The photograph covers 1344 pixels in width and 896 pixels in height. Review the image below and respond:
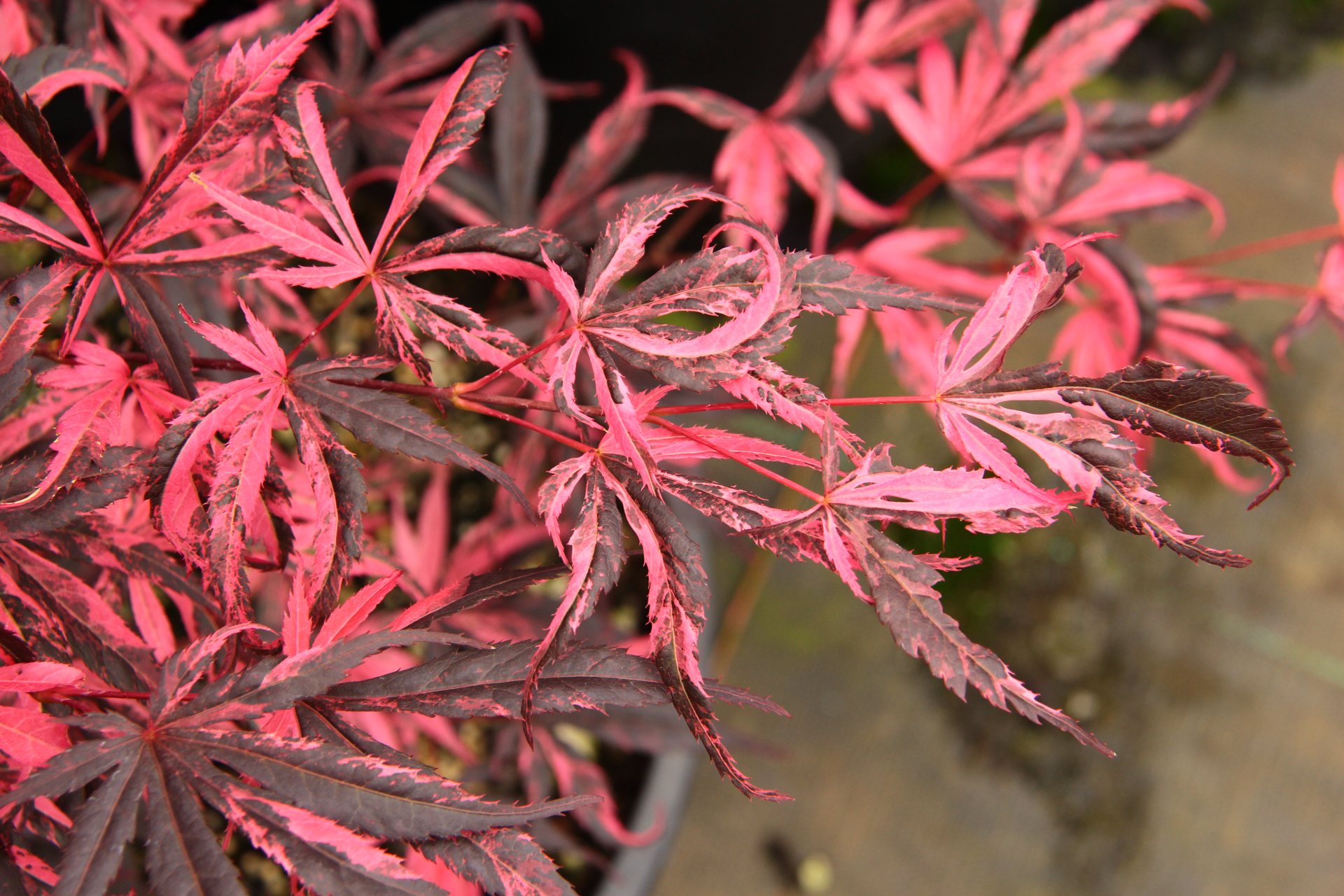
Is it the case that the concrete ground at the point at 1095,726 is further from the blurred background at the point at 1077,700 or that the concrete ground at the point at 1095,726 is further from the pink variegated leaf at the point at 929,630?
the pink variegated leaf at the point at 929,630

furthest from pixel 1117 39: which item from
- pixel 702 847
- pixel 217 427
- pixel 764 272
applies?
pixel 702 847

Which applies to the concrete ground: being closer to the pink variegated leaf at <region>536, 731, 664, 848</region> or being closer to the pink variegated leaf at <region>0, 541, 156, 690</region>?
the pink variegated leaf at <region>536, 731, 664, 848</region>

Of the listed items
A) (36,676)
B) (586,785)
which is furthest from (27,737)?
(586,785)

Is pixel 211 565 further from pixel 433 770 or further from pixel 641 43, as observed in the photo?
pixel 641 43

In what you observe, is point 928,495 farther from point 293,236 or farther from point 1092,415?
point 293,236

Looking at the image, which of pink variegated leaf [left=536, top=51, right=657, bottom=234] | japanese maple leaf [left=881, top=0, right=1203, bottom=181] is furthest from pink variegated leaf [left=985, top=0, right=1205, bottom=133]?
pink variegated leaf [left=536, top=51, right=657, bottom=234]

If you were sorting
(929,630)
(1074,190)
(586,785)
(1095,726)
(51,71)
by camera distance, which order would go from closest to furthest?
(929,630)
(51,71)
(1074,190)
(586,785)
(1095,726)
